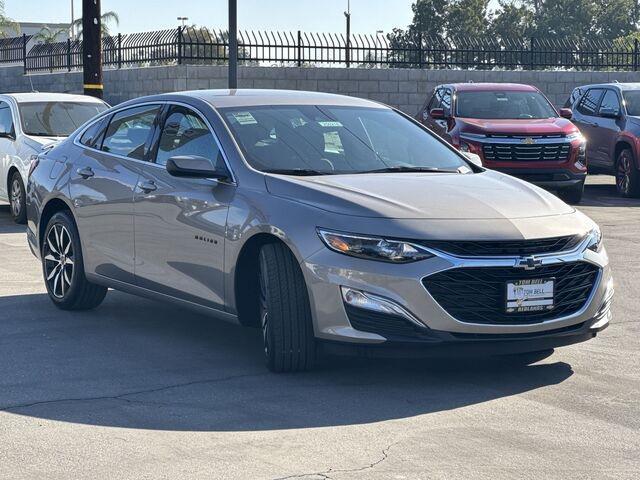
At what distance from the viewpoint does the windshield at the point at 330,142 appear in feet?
25.8

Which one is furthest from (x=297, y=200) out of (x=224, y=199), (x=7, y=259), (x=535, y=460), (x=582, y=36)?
(x=582, y=36)

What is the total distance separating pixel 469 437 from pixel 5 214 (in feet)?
41.6

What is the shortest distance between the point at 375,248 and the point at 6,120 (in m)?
11.1

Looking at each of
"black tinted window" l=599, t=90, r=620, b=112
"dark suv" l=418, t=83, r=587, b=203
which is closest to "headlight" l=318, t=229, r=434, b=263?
"dark suv" l=418, t=83, r=587, b=203

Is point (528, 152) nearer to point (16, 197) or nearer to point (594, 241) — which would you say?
point (16, 197)

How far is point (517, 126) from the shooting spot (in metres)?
18.4

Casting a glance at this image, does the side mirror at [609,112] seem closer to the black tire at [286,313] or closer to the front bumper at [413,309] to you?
the front bumper at [413,309]

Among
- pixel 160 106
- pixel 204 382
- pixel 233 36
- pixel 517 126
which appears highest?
pixel 233 36

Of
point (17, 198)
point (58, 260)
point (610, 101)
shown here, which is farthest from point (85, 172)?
point (610, 101)

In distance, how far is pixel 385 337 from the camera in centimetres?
683

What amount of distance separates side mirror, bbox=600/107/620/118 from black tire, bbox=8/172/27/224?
910cm

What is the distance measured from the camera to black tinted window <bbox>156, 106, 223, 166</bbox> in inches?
320

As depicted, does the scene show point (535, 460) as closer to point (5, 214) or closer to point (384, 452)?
point (384, 452)

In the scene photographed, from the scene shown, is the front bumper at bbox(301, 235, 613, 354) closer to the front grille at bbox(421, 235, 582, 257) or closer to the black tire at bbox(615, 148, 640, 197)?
the front grille at bbox(421, 235, 582, 257)
